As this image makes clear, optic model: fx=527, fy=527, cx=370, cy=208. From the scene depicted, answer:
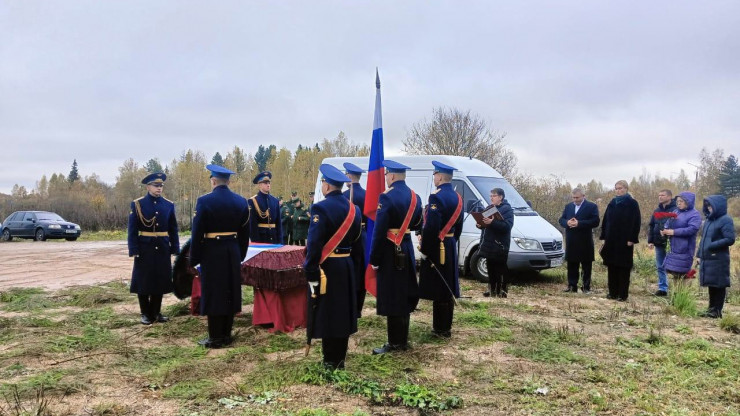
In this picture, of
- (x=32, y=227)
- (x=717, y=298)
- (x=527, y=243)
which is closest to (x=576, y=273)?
(x=527, y=243)

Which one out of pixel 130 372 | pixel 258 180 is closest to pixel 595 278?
pixel 258 180

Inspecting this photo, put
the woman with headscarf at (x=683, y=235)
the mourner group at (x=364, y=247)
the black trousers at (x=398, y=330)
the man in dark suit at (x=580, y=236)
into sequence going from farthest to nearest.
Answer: the man in dark suit at (x=580, y=236) < the woman with headscarf at (x=683, y=235) < the black trousers at (x=398, y=330) < the mourner group at (x=364, y=247)

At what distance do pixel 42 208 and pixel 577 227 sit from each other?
36.3 m

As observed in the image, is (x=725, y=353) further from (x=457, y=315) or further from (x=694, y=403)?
(x=457, y=315)

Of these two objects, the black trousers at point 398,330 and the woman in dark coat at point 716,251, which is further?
the woman in dark coat at point 716,251

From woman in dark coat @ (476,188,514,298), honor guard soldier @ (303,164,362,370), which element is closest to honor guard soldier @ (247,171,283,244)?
woman in dark coat @ (476,188,514,298)

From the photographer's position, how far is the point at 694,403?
3.96 metres

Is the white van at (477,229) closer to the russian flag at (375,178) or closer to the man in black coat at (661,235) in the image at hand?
the man in black coat at (661,235)

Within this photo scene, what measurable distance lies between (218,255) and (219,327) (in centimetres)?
76

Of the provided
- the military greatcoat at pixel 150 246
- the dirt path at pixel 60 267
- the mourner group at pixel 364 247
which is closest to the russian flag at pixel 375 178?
the mourner group at pixel 364 247

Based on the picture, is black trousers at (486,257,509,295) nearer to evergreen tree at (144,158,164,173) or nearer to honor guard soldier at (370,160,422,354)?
honor guard soldier at (370,160,422,354)

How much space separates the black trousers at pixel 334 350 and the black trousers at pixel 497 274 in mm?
4364

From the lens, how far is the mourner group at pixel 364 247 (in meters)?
4.54

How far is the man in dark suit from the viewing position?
8977 millimetres
